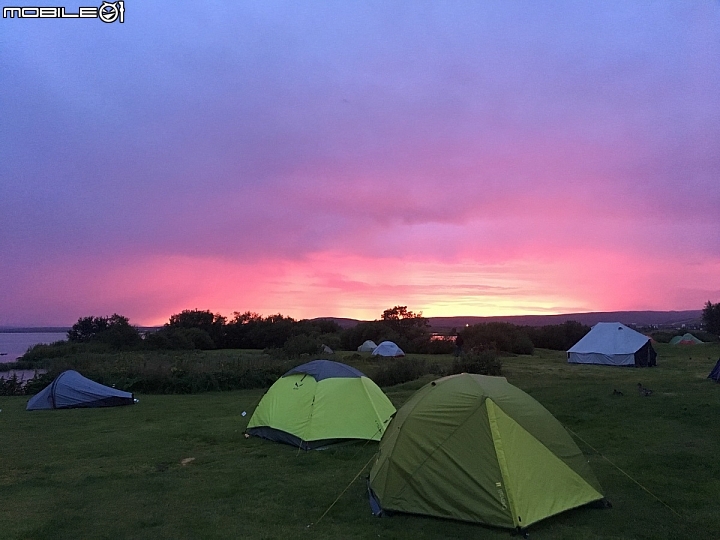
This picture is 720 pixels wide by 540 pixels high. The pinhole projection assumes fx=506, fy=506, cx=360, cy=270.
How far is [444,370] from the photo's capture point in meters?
26.0

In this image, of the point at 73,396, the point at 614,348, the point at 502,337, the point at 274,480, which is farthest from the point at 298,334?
the point at 274,480

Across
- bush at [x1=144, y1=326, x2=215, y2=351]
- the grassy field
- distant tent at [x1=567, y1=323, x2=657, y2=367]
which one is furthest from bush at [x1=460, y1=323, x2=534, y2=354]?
the grassy field

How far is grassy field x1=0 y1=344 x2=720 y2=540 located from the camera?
625 centimetres

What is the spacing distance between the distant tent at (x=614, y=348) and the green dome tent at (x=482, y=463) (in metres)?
27.5

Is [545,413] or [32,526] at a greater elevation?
[545,413]

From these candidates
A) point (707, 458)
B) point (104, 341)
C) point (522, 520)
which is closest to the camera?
point (522, 520)

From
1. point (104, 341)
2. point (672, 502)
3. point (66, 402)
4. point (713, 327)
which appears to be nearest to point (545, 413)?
point (672, 502)

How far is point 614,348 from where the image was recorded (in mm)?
31969

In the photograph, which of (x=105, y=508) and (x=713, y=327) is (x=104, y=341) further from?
(x=713, y=327)

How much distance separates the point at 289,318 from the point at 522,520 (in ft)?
231

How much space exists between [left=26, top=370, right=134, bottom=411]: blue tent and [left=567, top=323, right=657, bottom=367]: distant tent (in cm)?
2781

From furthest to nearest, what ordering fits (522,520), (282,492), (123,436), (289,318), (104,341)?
(289,318), (104,341), (123,436), (282,492), (522,520)

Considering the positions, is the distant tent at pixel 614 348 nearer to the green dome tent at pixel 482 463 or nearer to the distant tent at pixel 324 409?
the distant tent at pixel 324 409

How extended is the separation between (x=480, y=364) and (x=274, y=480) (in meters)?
16.4
